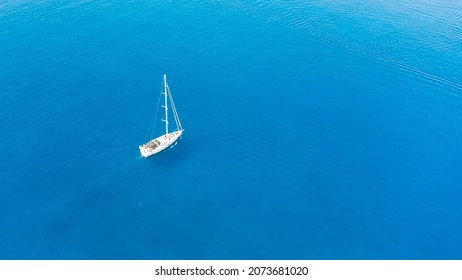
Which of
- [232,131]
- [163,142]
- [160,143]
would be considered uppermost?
[163,142]

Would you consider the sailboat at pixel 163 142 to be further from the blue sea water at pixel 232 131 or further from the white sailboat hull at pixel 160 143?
the blue sea water at pixel 232 131

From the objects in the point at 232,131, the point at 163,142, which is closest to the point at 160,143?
the point at 163,142

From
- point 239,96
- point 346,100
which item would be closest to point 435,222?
point 346,100

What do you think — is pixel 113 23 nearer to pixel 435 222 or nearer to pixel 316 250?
pixel 316 250

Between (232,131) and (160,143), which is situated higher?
(160,143)

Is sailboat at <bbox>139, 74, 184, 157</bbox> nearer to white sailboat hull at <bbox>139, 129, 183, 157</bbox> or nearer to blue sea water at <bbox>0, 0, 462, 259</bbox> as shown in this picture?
white sailboat hull at <bbox>139, 129, 183, 157</bbox>

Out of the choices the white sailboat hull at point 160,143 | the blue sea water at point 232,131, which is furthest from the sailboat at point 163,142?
the blue sea water at point 232,131

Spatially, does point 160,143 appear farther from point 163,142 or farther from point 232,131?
point 232,131
